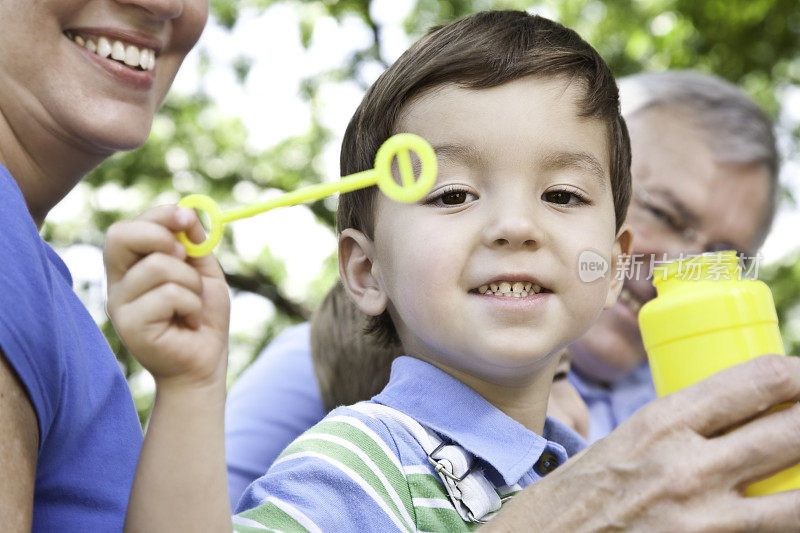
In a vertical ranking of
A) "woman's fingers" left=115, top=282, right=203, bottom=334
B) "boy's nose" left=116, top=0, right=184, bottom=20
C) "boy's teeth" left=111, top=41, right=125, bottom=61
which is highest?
"boy's nose" left=116, top=0, right=184, bottom=20

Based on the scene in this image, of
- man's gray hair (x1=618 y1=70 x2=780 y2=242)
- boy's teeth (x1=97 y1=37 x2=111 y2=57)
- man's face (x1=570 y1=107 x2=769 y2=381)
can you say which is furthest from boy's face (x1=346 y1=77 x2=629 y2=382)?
man's gray hair (x1=618 y1=70 x2=780 y2=242)

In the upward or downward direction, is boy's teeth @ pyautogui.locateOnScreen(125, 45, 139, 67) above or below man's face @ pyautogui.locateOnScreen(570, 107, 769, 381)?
above

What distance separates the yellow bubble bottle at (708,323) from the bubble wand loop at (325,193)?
434 mm

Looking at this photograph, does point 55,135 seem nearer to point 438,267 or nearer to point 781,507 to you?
point 438,267

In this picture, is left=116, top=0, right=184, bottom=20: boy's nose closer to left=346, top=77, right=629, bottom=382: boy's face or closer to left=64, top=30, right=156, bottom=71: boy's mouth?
left=64, top=30, right=156, bottom=71: boy's mouth

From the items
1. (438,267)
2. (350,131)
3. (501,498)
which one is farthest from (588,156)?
(501,498)

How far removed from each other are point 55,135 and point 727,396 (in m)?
1.22

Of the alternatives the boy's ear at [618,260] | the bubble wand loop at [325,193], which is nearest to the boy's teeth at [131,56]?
the bubble wand loop at [325,193]

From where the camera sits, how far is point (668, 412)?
1.33m

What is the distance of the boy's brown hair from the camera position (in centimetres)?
168

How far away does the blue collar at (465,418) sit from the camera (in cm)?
156

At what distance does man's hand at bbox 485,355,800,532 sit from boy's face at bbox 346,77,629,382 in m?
0.27

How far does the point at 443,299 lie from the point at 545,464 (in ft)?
1.35

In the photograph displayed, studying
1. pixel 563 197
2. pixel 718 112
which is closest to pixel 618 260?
pixel 563 197
